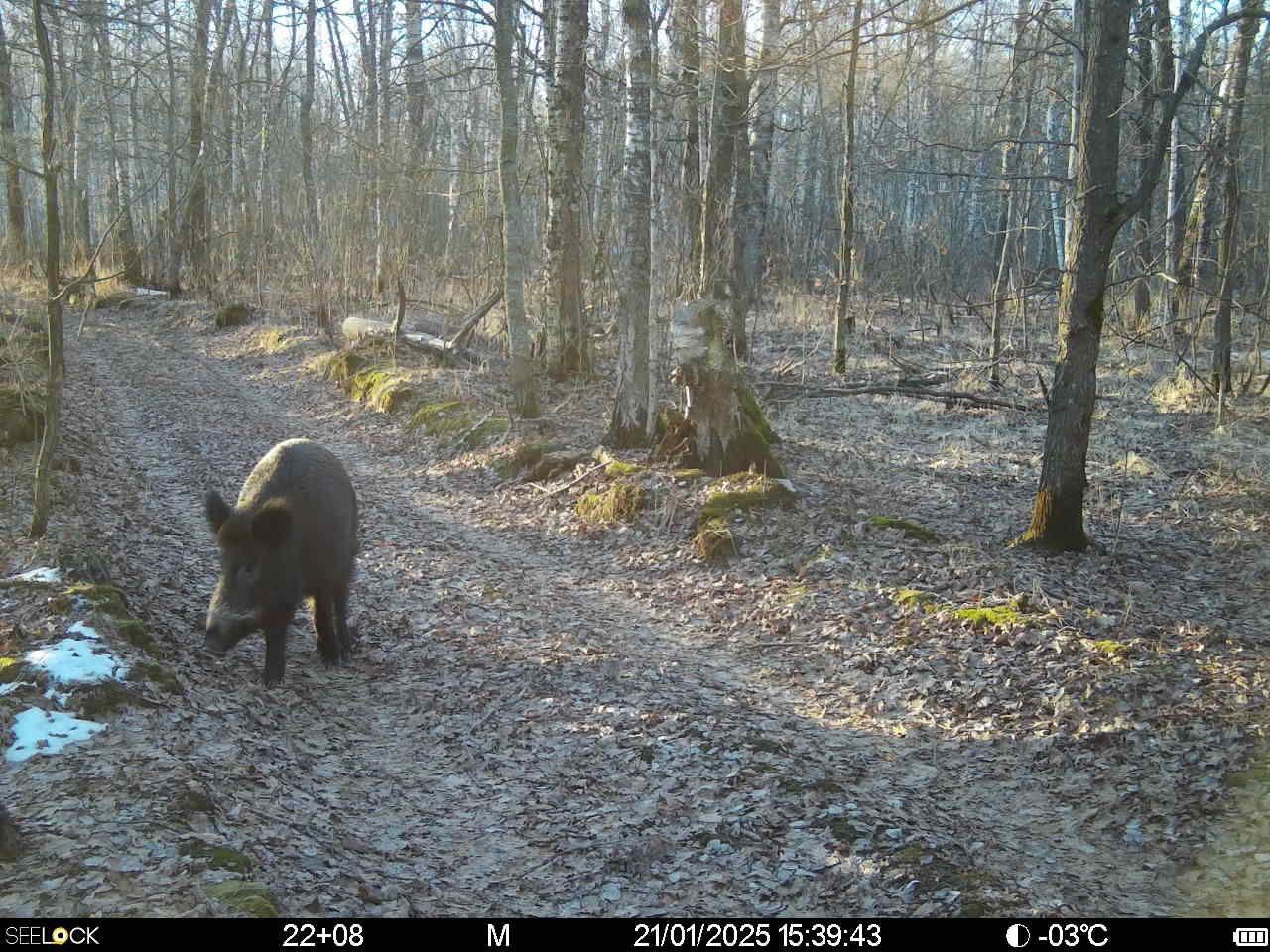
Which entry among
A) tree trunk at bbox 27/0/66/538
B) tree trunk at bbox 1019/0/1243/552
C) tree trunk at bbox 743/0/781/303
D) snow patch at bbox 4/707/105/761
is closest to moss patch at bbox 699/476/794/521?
tree trunk at bbox 1019/0/1243/552

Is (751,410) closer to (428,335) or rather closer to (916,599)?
(916,599)

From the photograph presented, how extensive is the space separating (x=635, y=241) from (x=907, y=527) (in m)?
4.83

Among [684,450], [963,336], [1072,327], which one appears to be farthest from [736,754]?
[963,336]

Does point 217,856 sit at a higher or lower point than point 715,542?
lower

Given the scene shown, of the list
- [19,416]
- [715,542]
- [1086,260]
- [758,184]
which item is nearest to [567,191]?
[758,184]

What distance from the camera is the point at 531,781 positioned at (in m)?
5.73

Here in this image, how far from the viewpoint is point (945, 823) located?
5.18 meters

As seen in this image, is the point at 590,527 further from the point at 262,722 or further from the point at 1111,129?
the point at 1111,129

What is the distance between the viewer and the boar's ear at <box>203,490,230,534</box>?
21.4 feet

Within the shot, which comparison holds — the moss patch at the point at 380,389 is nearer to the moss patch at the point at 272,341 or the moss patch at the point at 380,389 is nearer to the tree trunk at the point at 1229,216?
the moss patch at the point at 272,341

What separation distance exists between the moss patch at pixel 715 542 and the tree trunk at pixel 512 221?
5045mm

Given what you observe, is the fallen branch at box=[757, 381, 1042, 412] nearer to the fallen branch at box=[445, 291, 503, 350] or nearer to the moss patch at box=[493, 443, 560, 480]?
the moss patch at box=[493, 443, 560, 480]

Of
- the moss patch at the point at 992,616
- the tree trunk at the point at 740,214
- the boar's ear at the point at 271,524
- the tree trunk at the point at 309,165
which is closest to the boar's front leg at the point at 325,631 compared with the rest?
the boar's ear at the point at 271,524

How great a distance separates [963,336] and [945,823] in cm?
1822
